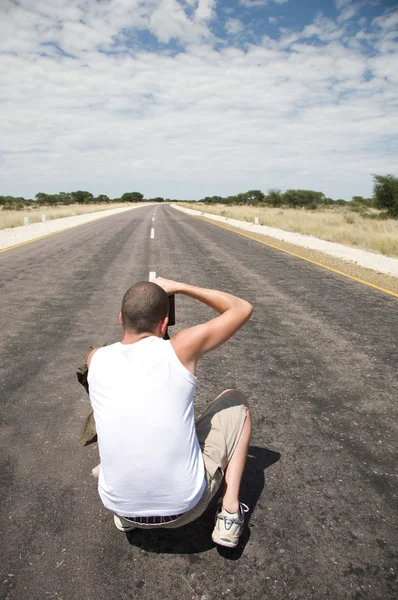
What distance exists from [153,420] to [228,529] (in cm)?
81

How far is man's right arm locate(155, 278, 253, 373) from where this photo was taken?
6.23 feet

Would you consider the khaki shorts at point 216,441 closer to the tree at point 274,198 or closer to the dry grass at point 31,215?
the dry grass at point 31,215

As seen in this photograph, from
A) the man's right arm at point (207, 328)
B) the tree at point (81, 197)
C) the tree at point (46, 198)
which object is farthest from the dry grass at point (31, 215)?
the tree at point (81, 197)

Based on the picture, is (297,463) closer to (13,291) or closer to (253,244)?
(13,291)

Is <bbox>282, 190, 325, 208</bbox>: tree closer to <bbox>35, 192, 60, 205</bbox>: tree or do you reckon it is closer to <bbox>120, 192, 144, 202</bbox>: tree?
<bbox>35, 192, 60, 205</bbox>: tree

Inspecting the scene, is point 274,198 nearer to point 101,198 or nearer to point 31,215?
point 31,215

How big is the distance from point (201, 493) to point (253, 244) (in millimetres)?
14941

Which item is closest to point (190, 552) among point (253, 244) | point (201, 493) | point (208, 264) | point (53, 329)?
point (201, 493)

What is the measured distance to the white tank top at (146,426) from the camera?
71.7 inches

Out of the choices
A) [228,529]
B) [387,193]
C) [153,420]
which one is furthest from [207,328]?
[387,193]

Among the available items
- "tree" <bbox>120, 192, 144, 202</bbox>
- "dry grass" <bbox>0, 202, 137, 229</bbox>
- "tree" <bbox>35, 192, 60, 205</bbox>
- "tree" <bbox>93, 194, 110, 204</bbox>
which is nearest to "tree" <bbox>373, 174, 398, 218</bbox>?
"dry grass" <bbox>0, 202, 137, 229</bbox>

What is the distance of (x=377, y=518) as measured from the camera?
2412mm

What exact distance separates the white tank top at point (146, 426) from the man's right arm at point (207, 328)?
6 cm

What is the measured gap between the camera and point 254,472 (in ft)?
9.28
